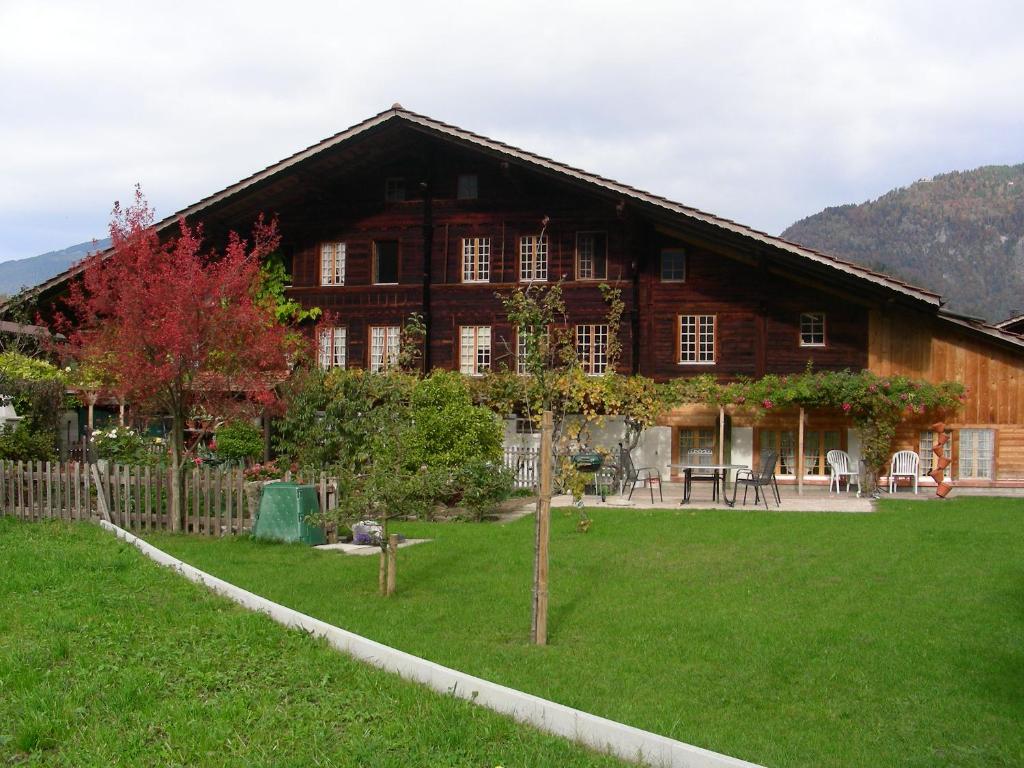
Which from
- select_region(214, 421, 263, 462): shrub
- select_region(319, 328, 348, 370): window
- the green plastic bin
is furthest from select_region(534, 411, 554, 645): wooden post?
select_region(319, 328, 348, 370): window

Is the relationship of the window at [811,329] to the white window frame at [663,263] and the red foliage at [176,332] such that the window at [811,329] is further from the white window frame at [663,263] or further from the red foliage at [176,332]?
the red foliage at [176,332]

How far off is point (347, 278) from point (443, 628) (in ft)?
64.9

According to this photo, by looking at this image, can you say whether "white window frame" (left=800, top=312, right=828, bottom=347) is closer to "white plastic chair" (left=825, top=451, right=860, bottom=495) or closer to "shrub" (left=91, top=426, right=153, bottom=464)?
"white plastic chair" (left=825, top=451, right=860, bottom=495)

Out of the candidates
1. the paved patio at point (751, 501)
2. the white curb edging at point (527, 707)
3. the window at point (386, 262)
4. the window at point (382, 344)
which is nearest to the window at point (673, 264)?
the paved patio at point (751, 501)

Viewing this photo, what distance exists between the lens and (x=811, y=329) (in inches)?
945

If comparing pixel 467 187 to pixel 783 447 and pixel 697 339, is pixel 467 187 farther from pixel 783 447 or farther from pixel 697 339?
pixel 783 447

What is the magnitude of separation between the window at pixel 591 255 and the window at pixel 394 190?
5.04 meters

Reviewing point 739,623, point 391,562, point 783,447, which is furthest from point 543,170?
point 739,623

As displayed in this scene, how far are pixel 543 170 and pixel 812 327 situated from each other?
7.39m

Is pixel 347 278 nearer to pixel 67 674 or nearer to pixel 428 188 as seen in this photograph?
pixel 428 188

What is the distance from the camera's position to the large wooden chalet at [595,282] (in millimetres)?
22672

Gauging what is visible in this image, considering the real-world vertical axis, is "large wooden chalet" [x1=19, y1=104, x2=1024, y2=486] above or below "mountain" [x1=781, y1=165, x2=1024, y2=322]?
below

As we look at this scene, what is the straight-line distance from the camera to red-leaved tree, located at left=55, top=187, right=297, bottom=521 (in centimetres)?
1408

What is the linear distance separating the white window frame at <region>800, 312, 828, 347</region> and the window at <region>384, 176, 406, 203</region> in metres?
10.9
